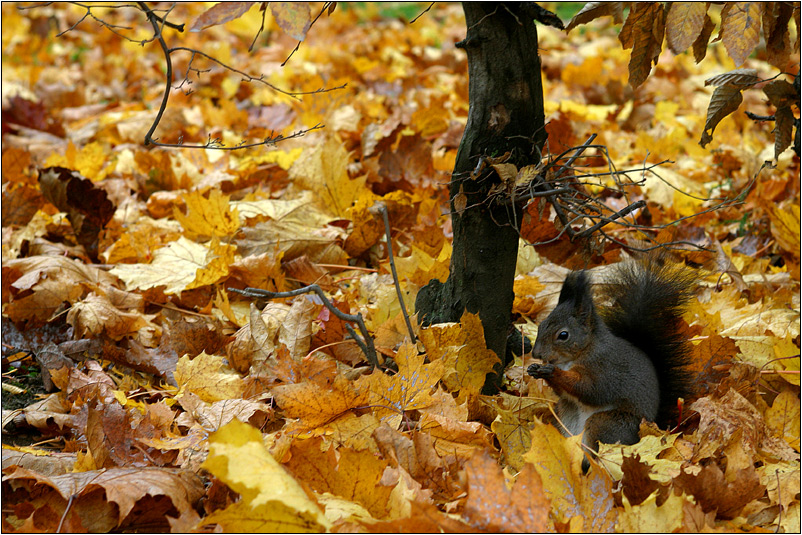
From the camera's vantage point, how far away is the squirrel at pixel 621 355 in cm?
180

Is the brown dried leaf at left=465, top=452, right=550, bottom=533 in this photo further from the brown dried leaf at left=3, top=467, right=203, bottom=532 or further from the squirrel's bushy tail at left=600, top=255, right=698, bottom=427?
the squirrel's bushy tail at left=600, top=255, right=698, bottom=427

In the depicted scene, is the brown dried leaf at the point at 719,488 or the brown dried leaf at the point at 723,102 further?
the brown dried leaf at the point at 723,102

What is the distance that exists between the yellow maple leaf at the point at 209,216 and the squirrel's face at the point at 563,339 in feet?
4.03

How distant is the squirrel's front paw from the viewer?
1843 mm

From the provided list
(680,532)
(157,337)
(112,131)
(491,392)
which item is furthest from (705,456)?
(112,131)

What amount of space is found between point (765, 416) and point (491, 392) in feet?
2.18

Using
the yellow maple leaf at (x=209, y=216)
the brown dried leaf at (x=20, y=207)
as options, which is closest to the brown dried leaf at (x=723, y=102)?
the yellow maple leaf at (x=209, y=216)

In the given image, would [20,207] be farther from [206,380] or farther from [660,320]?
[660,320]

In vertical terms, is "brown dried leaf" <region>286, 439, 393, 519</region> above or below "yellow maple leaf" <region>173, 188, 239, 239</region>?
below

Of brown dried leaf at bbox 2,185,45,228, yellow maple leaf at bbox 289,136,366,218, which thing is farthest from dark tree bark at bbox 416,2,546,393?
brown dried leaf at bbox 2,185,45,228

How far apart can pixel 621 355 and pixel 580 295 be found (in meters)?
0.18

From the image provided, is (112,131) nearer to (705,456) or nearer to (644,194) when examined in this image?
(644,194)

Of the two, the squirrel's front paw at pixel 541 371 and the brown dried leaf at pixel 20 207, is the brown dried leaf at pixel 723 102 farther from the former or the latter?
the brown dried leaf at pixel 20 207

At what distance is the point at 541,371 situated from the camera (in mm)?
1846
